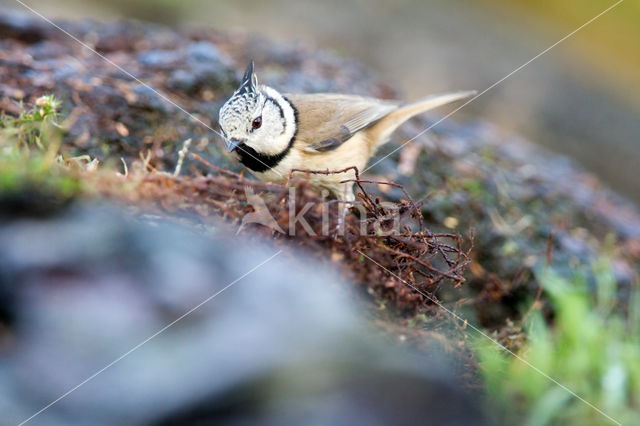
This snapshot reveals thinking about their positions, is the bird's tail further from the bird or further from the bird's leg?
the bird's leg

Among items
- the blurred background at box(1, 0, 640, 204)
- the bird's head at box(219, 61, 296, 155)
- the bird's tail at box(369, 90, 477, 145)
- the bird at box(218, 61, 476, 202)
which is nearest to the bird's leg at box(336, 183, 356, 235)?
the bird at box(218, 61, 476, 202)

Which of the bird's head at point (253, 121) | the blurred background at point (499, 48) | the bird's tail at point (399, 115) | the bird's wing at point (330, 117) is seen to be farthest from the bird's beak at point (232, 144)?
the blurred background at point (499, 48)

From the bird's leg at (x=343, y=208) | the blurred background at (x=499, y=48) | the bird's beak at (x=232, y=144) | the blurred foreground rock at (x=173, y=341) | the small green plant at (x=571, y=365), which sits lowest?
the small green plant at (x=571, y=365)

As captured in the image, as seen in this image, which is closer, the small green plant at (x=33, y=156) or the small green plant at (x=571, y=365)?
the small green plant at (x=33, y=156)

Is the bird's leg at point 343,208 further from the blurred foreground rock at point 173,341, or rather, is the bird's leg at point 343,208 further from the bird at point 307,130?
the blurred foreground rock at point 173,341

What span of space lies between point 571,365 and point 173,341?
2.86 m

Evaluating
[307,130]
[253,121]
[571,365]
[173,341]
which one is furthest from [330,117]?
[173,341]

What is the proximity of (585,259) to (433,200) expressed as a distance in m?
1.49

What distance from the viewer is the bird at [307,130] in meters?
4.16

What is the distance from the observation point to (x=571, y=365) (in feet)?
14.6

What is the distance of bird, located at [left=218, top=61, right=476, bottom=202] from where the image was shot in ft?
13.7

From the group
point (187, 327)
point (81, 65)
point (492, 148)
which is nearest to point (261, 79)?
point (81, 65)

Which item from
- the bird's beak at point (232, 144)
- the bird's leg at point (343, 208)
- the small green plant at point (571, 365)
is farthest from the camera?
the bird's beak at point (232, 144)

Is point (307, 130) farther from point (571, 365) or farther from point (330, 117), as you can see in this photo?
point (571, 365)
